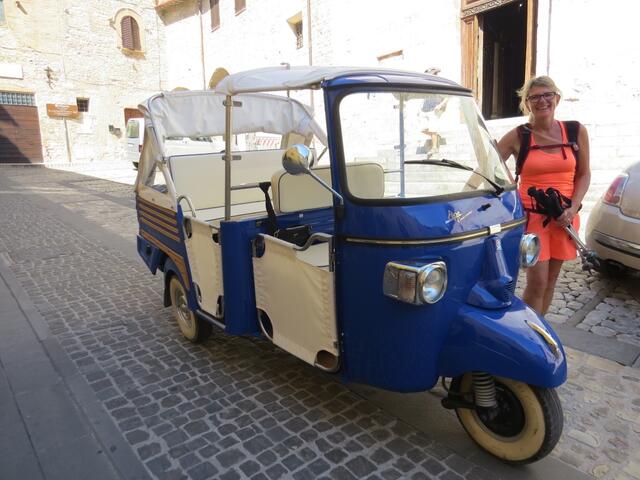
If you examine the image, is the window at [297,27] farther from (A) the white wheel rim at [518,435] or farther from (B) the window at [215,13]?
(A) the white wheel rim at [518,435]

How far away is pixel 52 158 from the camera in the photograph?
26062mm

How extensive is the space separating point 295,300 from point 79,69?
92.2ft

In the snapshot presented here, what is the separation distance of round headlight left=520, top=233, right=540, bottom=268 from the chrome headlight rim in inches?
32.3

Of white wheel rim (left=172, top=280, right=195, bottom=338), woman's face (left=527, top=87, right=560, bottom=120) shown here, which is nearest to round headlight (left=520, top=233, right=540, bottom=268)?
woman's face (left=527, top=87, right=560, bottom=120)

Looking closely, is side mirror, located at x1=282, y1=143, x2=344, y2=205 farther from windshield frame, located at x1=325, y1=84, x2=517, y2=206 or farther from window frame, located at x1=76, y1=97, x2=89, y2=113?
window frame, located at x1=76, y1=97, x2=89, y2=113

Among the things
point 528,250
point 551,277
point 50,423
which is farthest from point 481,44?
point 50,423

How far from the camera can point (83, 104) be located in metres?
26.8

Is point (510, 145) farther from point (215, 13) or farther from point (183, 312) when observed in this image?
point (215, 13)

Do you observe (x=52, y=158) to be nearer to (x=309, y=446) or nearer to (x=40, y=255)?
(x=40, y=255)

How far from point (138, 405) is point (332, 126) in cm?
218

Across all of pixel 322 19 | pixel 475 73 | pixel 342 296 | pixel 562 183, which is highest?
pixel 322 19

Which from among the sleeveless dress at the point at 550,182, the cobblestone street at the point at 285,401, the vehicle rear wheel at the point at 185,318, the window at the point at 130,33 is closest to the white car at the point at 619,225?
the cobblestone street at the point at 285,401

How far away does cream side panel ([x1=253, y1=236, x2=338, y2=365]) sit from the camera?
273 cm

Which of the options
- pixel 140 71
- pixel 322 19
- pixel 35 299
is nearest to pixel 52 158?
pixel 140 71
